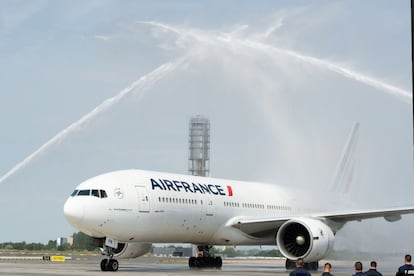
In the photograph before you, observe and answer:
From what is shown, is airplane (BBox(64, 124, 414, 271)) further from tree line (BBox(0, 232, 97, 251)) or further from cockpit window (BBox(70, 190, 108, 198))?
tree line (BBox(0, 232, 97, 251))

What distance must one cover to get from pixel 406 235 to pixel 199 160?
45.2 meters

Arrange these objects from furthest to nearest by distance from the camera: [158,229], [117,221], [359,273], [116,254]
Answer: [116,254], [158,229], [117,221], [359,273]

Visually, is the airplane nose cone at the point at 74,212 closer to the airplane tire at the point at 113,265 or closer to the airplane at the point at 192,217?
the airplane at the point at 192,217

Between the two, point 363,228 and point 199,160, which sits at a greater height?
point 199,160

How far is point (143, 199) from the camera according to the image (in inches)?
1200

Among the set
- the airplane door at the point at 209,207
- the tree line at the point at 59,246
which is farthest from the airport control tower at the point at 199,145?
the airplane door at the point at 209,207

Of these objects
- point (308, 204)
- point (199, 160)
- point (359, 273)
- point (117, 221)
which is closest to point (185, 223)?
point (117, 221)

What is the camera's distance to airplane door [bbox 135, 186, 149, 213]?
30328 mm

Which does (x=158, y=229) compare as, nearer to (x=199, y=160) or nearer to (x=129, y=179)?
(x=129, y=179)

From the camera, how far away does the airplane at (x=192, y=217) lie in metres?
29.5

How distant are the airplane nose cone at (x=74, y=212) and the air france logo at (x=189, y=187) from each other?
132 inches

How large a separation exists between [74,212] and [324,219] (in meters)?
11.6

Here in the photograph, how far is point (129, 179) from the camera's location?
30.6m

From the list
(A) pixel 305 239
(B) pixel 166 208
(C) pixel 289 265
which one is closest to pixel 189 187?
(B) pixel 166 208
